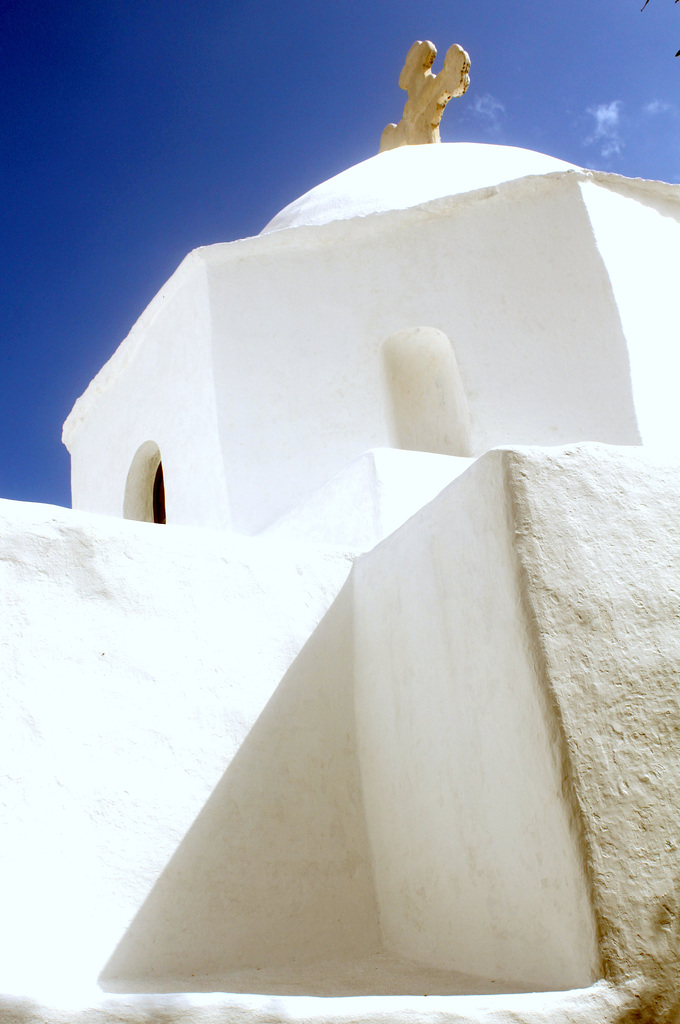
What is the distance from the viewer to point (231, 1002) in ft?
6.07

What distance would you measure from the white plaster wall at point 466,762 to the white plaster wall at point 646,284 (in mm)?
2608

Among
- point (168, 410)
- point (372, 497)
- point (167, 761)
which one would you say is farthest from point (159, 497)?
point (167, 761)

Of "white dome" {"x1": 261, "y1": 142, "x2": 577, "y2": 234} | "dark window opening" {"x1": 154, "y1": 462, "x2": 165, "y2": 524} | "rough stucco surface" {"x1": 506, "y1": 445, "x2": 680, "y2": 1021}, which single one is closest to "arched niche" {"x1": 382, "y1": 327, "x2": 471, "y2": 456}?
"white dome" {"x1": 261, "y1": 142, "x2": 577, "y2": 234}

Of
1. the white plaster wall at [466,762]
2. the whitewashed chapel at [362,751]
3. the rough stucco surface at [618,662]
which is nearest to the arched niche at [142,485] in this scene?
the whitewashed chapel at [362,751]

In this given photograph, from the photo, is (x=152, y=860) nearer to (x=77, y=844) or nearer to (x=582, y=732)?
(x=77, y=844)

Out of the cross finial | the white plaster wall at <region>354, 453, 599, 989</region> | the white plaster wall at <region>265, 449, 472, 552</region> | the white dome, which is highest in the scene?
the cross finial

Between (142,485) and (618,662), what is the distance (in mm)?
5019

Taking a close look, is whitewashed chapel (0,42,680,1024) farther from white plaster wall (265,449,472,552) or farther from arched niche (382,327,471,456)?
arched niche (382,327,471,456)

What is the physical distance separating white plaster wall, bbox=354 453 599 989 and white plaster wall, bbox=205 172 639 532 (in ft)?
7.16

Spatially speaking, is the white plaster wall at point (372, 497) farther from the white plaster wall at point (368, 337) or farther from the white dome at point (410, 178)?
the white dome at point (410, 178)

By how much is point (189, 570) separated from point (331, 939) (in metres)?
1.32

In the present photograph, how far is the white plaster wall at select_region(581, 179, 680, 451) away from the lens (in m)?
5.08

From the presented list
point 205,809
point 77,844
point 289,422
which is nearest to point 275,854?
point 205,809

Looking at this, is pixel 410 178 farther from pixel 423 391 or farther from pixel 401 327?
pixel 423 391
